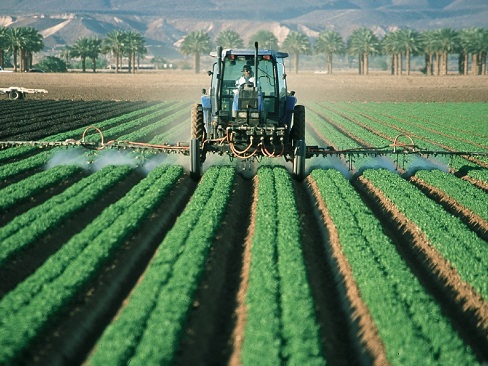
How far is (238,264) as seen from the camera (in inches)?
391

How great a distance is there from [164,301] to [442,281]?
4.33 metres

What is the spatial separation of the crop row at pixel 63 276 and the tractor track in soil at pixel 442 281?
16.1 ft

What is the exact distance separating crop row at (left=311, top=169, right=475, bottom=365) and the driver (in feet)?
16.0

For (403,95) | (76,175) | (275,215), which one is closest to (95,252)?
(275,215)

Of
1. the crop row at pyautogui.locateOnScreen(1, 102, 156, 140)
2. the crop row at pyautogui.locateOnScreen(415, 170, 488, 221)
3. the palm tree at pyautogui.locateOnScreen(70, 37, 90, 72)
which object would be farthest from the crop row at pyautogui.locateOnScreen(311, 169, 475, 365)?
the palm tree at pyautogui.locateOnScreen(70, 37, 90, 72)

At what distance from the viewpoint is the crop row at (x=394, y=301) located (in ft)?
22.4

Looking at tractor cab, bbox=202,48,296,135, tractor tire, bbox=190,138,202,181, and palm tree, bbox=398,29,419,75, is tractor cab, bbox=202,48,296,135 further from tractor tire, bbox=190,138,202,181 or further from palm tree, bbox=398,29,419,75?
palm tree, bbox=398,29,419,75

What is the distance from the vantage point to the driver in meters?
15.4

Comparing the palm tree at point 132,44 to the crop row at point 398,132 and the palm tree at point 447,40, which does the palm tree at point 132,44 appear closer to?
the palm tree at point 447,40

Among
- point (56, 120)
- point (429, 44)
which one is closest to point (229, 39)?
point (429, 44)

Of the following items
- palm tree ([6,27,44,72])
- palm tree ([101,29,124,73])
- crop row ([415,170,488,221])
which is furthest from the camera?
palm tree ([101,29,124,73])

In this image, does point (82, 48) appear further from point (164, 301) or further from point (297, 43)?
point (164, 301)

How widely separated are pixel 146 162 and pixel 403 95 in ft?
147

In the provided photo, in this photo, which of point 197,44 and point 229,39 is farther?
point 229,39
